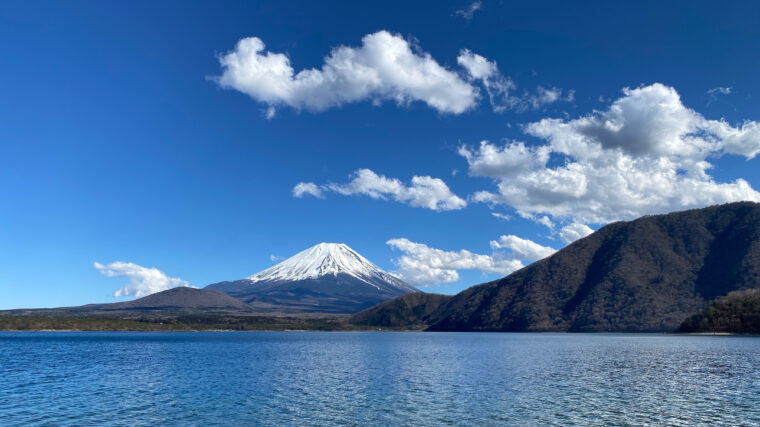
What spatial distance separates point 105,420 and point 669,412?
50693 mm

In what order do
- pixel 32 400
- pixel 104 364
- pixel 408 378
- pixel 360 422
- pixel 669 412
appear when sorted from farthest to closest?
1. pixel 104 364
2. pixel 408 378
3. pixel 32 400
4. pixel 669 412
5. pixel 360 422

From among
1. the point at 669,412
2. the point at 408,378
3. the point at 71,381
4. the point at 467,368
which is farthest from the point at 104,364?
the point at 669,412

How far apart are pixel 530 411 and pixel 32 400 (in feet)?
169

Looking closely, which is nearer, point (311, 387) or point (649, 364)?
point (311, 387)

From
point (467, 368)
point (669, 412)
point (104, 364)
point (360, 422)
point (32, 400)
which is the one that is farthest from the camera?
point (104, 364)

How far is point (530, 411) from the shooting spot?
156 feet

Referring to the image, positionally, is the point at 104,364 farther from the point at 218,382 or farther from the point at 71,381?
the point at 218,382

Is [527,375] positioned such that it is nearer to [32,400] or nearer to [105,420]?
A: [105,420]

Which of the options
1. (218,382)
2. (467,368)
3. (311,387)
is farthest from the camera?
(467,368)

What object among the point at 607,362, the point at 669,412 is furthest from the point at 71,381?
the point at 607,362

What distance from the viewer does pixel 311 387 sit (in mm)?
65125

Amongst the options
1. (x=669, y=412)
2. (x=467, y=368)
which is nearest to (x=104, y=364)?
(x=467, y=368)

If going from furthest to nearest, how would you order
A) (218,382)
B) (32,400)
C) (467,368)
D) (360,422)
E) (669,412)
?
(467,368), (218,382), (32,400), (669,412), (360,422)

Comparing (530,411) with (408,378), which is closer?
(530,411)
